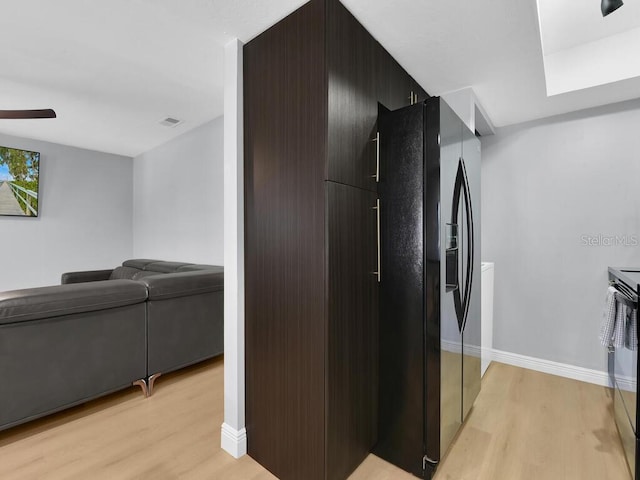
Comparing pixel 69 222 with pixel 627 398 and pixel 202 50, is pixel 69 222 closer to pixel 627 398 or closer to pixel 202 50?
pixel 202 50

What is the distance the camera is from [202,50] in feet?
6.93

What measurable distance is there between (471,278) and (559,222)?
152 centimetres

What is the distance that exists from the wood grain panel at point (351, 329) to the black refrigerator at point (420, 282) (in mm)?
85

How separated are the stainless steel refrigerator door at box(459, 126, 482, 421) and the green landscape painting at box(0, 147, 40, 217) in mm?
5426

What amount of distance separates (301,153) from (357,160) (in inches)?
11.7

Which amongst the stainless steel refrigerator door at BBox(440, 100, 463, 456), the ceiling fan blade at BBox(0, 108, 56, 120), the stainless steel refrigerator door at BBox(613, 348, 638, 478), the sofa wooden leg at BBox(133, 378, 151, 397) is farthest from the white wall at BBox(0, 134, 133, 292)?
the stainless steel refrigerator door at BBox(613, 348, 638, 478)

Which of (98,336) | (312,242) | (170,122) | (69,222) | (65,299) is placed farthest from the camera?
(69,222)

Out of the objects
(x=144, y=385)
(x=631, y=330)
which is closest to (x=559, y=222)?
(x=631, y=330)

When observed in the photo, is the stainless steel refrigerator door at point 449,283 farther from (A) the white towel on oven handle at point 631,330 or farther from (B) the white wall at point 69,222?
(B) the white wall at point 69,222

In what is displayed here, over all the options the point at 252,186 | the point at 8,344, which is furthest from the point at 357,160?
the point at 8,344

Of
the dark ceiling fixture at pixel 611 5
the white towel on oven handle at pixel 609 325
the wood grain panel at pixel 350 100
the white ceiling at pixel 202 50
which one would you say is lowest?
the white towel on oven handle at pixel 609 325

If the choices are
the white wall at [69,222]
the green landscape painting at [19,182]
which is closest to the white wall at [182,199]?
the white wall at [69,222]

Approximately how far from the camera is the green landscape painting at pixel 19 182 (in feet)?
13.7

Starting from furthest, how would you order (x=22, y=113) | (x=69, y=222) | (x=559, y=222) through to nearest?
(x=69, y=222), (x=559, y=222), (x=22, y=113)
